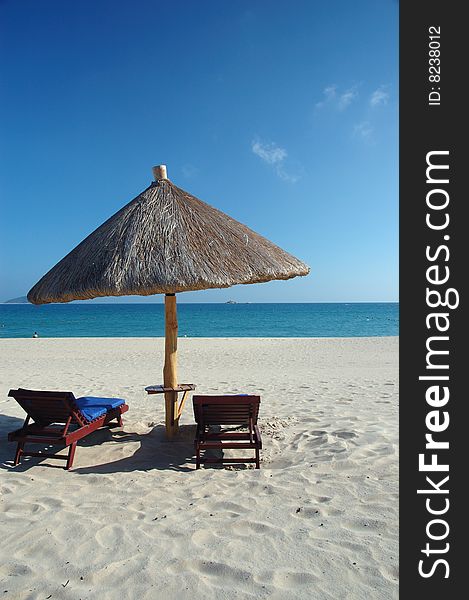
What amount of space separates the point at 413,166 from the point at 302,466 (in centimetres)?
285

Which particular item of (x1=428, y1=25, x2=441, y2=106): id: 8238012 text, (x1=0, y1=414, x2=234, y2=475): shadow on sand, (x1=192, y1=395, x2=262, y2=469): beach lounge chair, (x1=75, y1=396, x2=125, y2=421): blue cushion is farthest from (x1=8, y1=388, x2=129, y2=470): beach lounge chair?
(x1=428, y1=25, x2=441, y2=106): id: 8238012 text

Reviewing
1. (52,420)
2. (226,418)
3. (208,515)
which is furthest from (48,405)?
(208,515)

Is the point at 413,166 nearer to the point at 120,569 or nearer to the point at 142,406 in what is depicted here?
the point at 120,569

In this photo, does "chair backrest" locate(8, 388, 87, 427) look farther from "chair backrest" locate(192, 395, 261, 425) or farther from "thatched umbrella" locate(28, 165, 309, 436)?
"chair backrest" locate(192, 395, 261, 425)

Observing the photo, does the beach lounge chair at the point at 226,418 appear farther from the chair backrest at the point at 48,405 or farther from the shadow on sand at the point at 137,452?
the chair backrest at the point at 48,405

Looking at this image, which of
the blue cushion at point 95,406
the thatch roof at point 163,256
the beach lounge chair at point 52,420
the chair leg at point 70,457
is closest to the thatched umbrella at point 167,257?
the thatch roof at point 163,256

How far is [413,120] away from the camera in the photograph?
2.69 m

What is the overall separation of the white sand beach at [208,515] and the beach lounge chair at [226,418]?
20 centimetres

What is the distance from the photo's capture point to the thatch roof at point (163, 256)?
14.8 feet

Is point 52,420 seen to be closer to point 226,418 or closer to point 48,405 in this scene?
point 48,405

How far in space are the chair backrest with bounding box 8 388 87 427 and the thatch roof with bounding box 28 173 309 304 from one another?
0.96m

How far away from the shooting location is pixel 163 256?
464cm

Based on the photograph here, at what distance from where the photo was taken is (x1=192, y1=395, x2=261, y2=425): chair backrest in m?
4.39

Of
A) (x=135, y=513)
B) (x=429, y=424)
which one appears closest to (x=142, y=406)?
(x=135, y=513)
